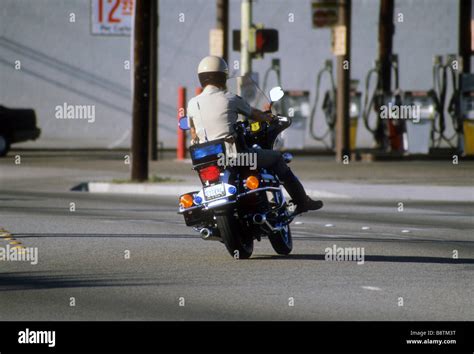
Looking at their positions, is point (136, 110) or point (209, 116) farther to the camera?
point (136, 110)

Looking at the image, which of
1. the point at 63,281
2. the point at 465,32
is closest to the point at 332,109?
the point at 465,32

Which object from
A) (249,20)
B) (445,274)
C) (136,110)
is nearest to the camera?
(445,274)

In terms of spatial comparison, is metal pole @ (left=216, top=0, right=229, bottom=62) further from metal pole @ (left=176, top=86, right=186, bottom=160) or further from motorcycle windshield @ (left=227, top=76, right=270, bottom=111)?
motorcycle windshield @ (left=227, top=76, right=270, bottom=111)

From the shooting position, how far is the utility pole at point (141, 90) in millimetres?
24922

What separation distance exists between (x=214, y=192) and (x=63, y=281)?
1818mm

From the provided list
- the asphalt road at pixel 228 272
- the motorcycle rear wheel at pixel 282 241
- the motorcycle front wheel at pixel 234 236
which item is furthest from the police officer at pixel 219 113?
the asphalt road at pixel 228 272

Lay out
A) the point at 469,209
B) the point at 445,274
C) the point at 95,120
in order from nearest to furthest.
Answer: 1. the point at 445,274
2. the point at 469,209
3. the point at 95,120

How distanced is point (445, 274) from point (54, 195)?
11.6m

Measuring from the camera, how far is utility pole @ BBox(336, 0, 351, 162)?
2920cm

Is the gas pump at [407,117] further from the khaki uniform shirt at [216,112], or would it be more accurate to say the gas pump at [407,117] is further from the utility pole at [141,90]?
the khaki uniform shirt at [216,112]
